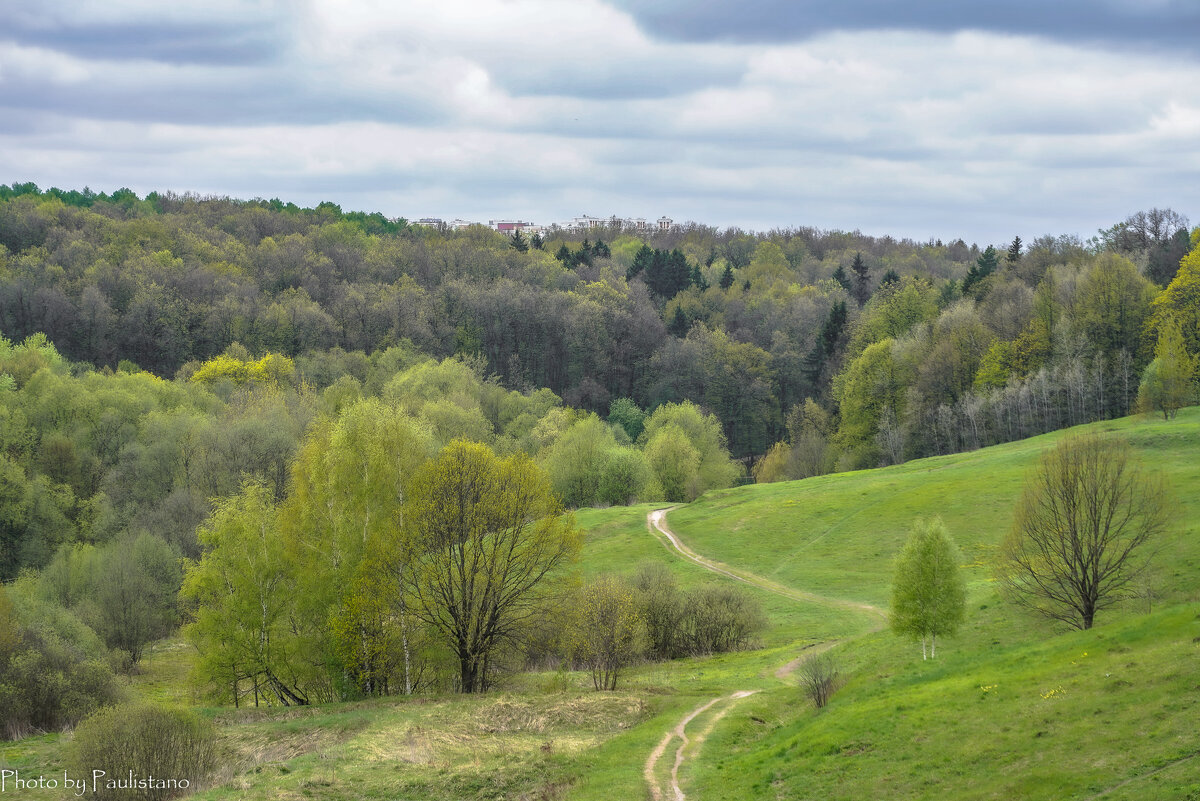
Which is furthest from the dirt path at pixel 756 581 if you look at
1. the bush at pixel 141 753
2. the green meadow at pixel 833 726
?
the bush at pixel 141 753

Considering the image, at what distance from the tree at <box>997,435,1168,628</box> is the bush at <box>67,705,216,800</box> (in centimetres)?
2497

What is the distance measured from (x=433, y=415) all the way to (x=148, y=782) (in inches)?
2414

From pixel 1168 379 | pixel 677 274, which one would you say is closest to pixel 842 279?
pixel 677 274

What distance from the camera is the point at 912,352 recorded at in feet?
284

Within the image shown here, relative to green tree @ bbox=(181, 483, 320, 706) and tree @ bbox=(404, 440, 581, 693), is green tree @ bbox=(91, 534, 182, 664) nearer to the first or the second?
green tree @ bbox=(181, 483, 320, 706)

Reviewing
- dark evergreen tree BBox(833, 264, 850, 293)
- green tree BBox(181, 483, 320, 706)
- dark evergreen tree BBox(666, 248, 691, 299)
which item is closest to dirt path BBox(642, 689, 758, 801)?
green tree BBox(181, 483, 320, 706)

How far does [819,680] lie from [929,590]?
5160 mm

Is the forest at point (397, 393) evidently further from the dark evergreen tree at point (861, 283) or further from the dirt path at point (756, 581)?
the dirt path at point (756, 581)

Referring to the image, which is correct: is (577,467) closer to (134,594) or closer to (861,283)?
(134,594)

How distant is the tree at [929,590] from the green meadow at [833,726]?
1133mm

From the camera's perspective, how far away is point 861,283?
140500 mm

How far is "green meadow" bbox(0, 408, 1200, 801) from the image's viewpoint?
18438 millimetres

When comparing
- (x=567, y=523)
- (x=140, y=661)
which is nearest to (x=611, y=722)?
(x=567, y=523)

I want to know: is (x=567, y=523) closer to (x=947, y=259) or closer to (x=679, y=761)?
(x=679, y=761)
